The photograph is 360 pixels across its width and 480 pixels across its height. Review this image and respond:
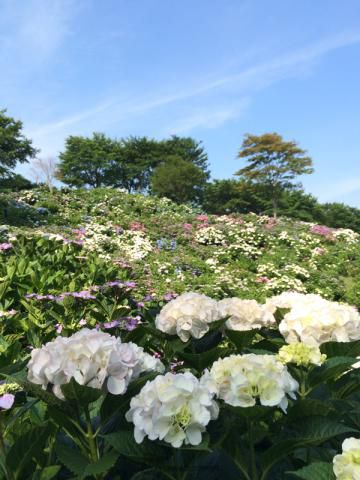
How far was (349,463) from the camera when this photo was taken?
1.08 meters

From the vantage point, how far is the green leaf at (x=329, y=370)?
66.9 inches

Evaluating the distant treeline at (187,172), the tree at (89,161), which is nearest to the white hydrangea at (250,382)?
the distant treeline at (187,172)

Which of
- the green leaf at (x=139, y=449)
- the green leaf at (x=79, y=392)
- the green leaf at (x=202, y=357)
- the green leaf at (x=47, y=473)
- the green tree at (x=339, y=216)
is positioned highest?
the green tree at (x=339, y=216)

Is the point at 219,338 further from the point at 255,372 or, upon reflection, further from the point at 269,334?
the point at 255,372

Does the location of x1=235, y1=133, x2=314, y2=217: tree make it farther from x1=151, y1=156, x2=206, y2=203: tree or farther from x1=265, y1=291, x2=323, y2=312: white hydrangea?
x1=265, y1=291, x2=323, y2=312: white hydrangea

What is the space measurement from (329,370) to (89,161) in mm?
40828

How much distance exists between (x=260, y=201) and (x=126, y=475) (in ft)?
119

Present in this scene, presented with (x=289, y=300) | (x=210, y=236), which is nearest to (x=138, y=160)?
(x=210, y=236)

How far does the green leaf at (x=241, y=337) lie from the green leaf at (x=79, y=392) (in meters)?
0.95

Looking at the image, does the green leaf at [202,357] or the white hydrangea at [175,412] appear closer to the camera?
the white hydrangea at [175,412]

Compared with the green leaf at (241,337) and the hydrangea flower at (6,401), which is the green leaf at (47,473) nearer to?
the hydrangea flower at (6,401)

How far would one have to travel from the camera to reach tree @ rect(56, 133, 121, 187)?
40.8 meters

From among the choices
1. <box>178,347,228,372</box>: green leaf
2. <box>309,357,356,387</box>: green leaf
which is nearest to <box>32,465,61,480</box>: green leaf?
<box>178,347,228,372</box>: green leaf

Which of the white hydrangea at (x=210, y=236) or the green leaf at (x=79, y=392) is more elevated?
the white hydrangea at (x=210, y=236)
